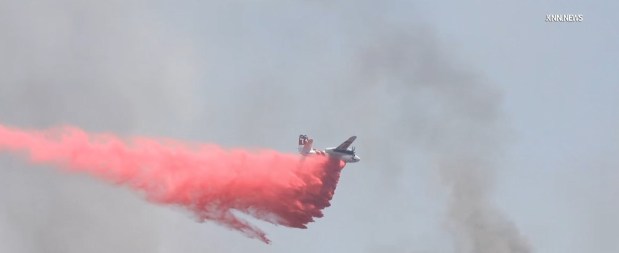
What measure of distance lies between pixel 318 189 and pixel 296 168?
2483mm

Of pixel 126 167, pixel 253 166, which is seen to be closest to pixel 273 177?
pixel 253 166

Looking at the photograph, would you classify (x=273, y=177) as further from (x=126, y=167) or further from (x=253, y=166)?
(x=126, y=167)

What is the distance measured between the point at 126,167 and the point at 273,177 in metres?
12.4

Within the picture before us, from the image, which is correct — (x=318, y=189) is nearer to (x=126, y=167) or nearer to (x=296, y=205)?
(x=296, y=205)

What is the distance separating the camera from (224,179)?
154625 mm

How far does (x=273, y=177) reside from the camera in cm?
15562

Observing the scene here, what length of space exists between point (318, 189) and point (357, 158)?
15.3 ft

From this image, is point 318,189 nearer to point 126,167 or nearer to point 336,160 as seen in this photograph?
point 336,160

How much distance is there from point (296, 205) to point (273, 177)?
2977 mm

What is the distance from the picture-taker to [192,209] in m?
153

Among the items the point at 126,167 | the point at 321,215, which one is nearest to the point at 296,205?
the point at 321,215

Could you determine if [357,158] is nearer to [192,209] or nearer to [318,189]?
[318,189]

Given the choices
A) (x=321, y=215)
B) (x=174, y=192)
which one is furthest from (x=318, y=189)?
(x=174, y=192)

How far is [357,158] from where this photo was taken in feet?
519
